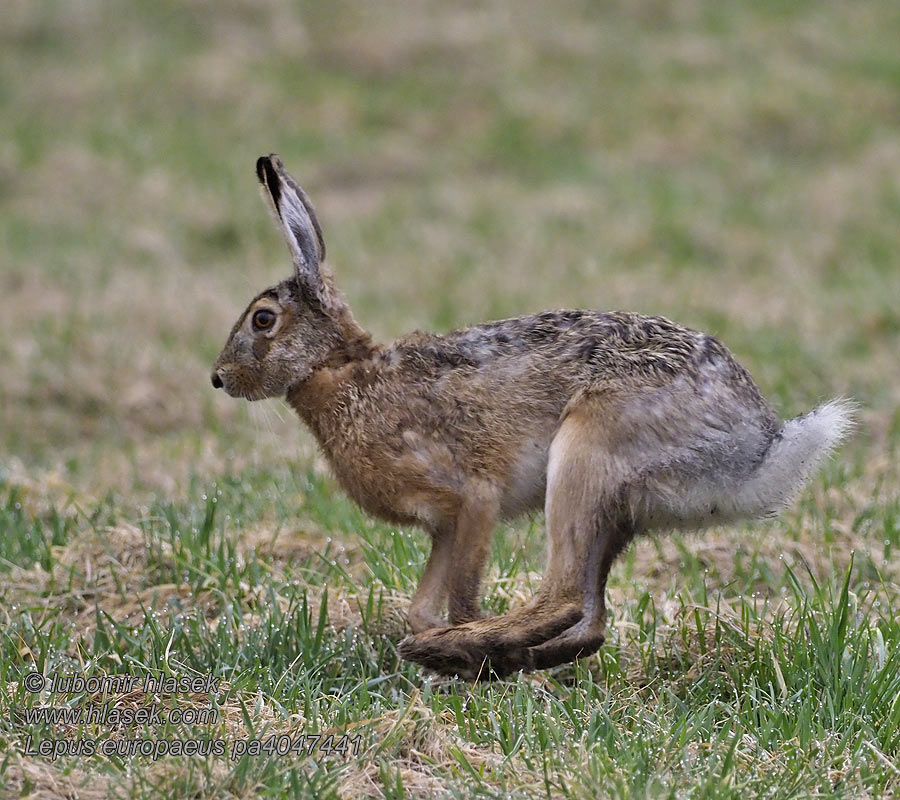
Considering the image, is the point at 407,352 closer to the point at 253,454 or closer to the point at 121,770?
→ the point at 121,770

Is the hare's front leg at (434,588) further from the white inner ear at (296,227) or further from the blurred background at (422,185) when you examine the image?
the blurred background at (422,185)

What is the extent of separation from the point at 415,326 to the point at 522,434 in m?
5.58

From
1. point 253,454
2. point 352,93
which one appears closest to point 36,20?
point 352,93

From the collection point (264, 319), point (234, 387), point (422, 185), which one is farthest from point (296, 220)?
point (422, 185)

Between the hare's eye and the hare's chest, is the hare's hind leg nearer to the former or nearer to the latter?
the hare's chest

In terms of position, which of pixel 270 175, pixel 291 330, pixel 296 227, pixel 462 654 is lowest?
pixel 462 654

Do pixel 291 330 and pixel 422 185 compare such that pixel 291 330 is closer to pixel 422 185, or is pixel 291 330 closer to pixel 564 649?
pixel 564 649

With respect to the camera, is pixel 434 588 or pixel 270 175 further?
pixel 270 175

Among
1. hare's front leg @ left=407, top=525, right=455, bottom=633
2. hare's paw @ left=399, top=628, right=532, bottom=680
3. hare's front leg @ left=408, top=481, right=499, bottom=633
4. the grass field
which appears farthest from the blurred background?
hare's paw @ left=399, top=628, right=532, bottom=680

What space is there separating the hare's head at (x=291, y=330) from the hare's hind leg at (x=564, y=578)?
37.4 inches

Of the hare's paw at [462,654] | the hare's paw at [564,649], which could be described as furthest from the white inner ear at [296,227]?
the hare's paw at [564,649]

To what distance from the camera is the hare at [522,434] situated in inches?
158

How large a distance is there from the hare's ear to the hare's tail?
5.13 feet

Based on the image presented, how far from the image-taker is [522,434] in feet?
13.9
